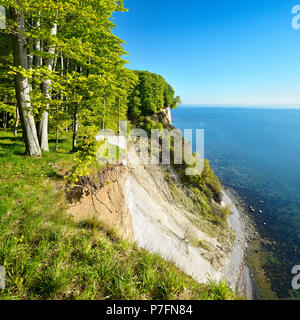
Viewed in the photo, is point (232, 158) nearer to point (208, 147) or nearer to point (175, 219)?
point (208, 147)

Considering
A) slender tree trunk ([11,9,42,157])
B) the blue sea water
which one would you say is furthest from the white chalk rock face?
the blue sea water

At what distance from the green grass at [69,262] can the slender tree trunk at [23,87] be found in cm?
332

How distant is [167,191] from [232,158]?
176 feet

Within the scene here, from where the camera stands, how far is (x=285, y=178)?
166ft

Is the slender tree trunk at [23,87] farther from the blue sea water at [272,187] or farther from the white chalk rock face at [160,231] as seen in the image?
the blue sea water at [272,187]

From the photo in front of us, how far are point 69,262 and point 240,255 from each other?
27727 mm

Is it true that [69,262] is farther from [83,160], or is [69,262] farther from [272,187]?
[272,187]

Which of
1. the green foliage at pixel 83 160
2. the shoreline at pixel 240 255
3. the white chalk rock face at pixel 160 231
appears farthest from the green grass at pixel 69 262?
the shoreline at pixel 240 255

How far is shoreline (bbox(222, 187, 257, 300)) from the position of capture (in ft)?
62.1

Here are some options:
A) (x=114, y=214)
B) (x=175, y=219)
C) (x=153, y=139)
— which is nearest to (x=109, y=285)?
(x=114, y=214)

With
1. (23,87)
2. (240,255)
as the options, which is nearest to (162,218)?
(240,255)

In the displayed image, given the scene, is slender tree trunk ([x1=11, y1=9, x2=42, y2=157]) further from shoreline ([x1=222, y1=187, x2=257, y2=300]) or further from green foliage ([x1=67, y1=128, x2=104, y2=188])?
shoreline ([x1=222, y1=187, x2=257, y2=300])

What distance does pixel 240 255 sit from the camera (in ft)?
75.4

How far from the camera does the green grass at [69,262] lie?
120 inches
